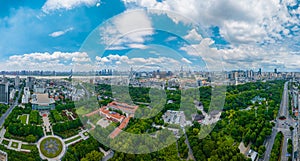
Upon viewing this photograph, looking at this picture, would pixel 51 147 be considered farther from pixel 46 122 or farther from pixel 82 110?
pixel 46 122

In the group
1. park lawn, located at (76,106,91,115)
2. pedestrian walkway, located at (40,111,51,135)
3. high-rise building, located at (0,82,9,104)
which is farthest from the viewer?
high-rise building, located at (0,82,9,104)

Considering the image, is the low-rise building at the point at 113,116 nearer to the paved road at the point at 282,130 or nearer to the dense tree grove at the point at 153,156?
the dense tree grove at the point at 153,156

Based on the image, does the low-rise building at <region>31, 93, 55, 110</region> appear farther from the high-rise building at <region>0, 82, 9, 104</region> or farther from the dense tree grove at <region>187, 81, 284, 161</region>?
the dense tree grove at <region>187, 81, 284, 161</region>

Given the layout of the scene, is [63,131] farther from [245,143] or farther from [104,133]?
[245,143]

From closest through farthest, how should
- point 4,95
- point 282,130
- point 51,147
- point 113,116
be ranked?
1. point 51,147
2. point 113,116
3. point 282,130
4. point 4,95

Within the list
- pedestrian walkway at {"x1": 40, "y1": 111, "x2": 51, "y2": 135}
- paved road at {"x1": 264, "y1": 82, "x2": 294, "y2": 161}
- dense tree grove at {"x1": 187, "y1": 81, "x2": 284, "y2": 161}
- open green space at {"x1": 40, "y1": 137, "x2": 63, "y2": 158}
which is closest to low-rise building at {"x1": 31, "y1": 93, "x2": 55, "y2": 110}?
pedestrian walkway at {"x1": 40, "y1": 111, "x2": 51, "y2": 135}

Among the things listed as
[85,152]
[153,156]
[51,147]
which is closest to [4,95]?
[51,147]

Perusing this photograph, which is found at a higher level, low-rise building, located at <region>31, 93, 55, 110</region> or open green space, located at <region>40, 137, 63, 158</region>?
low-rise building, located at <region>31, 93, 55, 110</region>

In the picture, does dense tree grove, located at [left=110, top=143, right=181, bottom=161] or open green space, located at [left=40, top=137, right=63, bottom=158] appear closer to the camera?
dense tree grove, located at [left=110, top=143, right=181, bottom=161]
